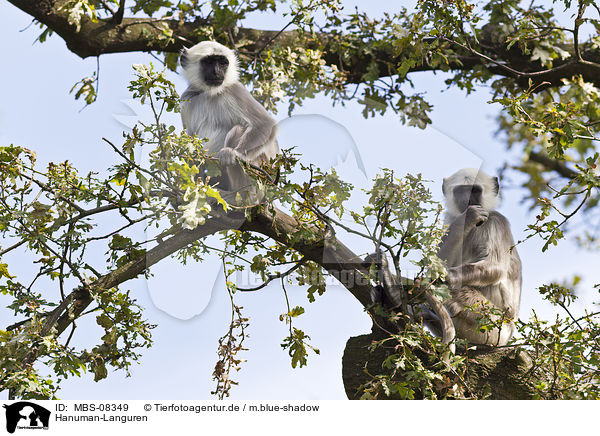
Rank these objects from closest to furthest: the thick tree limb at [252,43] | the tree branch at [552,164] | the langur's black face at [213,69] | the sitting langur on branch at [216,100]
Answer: the sitting langur on branch at [216,100] → the langur's black face at [213,69] → the thick tree limb at [252,43] → the tree branch at [552,164]

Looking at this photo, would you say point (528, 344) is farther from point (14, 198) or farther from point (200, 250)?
point (14, 198)

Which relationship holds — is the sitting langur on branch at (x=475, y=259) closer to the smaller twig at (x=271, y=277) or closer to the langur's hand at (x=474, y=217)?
the langur's hand at (x=474, y=217)

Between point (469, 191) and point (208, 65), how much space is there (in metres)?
2.31

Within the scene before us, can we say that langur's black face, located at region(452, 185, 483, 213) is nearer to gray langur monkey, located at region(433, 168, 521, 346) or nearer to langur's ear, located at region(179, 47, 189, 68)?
gray langur monkey, located at region(433, 168, 521, 346)

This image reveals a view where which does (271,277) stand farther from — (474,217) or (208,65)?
(208,65)

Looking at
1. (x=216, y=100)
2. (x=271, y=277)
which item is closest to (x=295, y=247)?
(x=271, y=277)

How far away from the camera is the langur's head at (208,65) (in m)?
5.19

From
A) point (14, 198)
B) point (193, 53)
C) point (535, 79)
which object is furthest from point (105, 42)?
point (535, 79)

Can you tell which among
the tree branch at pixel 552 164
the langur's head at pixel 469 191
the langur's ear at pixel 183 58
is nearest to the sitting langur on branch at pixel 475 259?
the langur's head at pixel 469 191

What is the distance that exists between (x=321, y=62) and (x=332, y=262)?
2.18m

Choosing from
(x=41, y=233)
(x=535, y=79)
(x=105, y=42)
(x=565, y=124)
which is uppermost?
(x=105, y=42)

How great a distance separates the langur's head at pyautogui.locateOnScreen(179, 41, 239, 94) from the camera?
519 cm

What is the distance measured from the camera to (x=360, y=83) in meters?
5.56

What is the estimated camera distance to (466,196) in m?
4.59
